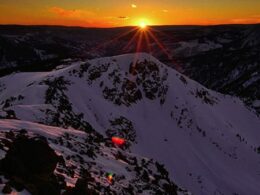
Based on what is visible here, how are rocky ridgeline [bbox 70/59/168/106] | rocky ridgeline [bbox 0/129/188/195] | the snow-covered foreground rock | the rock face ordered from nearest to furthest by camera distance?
the rock face < rocky ridgeline [bbox 0/129/188/195] < the snow-covered foreground rock < rocky ridgeline [bbox 70/59/168/106]

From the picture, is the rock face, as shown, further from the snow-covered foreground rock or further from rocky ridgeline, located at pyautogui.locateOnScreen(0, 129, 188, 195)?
the snow-covered foreground rock

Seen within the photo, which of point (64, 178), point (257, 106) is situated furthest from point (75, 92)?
point (257, 106)

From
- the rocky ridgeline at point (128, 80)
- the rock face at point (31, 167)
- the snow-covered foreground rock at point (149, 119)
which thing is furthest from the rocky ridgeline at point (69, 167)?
the rocky ridgeline at point (128, 80)

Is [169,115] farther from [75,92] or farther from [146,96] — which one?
[75,92]

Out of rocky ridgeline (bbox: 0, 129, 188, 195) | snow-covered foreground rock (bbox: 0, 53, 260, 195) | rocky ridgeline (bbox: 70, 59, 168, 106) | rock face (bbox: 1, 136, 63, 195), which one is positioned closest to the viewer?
rock face (bbox: 1, 136, 63, 195)

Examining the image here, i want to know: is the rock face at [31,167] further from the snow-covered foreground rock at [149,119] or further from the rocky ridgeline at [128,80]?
the rocky ridgeline at [128,80]

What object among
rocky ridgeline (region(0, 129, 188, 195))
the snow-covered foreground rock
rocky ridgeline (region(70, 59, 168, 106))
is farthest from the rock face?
rocky ridgeline (region(70, 59, 168, 106))
